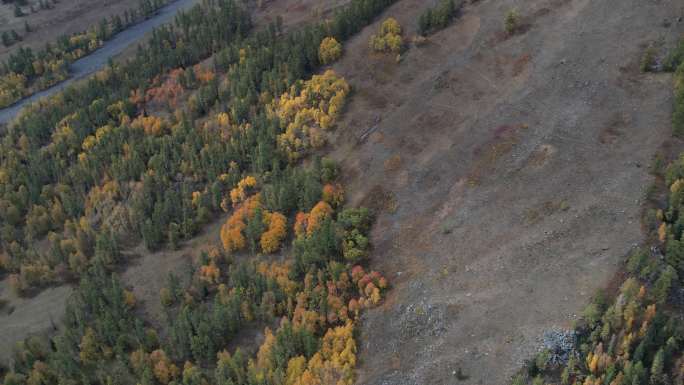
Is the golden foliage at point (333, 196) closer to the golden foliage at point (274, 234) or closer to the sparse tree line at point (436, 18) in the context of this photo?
the golden foliage at point (274, 234)

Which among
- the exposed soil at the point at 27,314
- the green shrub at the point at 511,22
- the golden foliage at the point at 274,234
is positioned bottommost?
the exposed soil at the point at 27,314

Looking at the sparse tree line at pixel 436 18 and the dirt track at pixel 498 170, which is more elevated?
the sparse tree line at pixel 436 18

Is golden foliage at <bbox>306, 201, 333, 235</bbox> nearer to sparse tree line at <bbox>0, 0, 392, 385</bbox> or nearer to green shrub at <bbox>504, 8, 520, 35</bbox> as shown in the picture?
sparse tree line at <bbox>0, 0, 392, 385</bbox>

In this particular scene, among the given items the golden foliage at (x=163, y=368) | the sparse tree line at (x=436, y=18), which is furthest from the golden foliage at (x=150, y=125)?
the golden foliage at (x=163, y=368)

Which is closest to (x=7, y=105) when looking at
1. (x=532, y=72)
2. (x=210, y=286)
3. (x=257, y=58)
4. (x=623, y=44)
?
(x=257, y=58)

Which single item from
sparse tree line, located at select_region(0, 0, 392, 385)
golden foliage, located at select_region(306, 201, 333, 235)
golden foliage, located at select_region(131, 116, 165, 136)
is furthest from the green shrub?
golden foliage, located at select_region(131, 116, 165, 136)

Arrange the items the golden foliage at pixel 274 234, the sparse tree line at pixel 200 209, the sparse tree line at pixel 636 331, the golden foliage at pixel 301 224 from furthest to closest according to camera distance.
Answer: the golden foliage at pixel 274 234
the golden foliage at pixel 301 224
the sparse tree line at pixel 200 209
the sparse tree line at pixel 636 331
